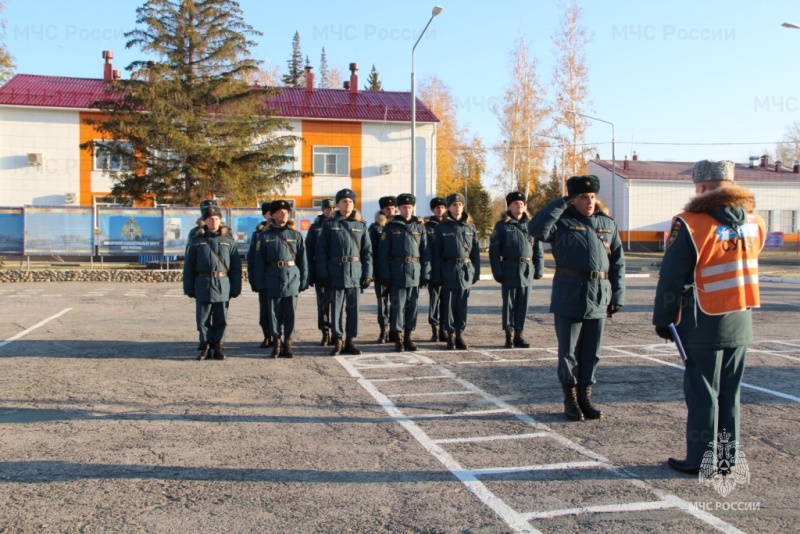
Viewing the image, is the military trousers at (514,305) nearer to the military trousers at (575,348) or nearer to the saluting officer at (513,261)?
the saluting officer at (513,261)

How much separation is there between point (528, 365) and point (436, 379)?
1.41m

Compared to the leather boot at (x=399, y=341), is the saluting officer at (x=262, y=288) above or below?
above

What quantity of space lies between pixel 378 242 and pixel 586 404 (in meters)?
4.60

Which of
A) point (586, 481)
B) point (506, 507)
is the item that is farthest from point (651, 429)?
point (506, 507)

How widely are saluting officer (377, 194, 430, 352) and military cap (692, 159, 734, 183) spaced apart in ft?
16.9

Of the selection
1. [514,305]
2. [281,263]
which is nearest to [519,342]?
[514,305]

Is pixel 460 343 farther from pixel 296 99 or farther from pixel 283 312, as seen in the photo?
pixel 296 99

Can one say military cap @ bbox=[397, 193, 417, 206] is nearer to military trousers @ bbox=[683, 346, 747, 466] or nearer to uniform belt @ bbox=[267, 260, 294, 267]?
uniform belt @ bbox=[267, 260, 294, 267]

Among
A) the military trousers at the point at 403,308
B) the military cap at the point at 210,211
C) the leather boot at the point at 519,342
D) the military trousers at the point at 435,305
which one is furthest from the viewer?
the military trousers at the point at 435,305

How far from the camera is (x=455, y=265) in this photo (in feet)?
31.9

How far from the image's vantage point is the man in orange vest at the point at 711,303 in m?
4.59

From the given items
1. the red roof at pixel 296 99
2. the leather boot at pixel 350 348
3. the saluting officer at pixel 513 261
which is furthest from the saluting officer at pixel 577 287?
the red roof at pixel 296 99

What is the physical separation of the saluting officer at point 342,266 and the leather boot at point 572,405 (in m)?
3.82

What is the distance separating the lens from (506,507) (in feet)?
13.5
